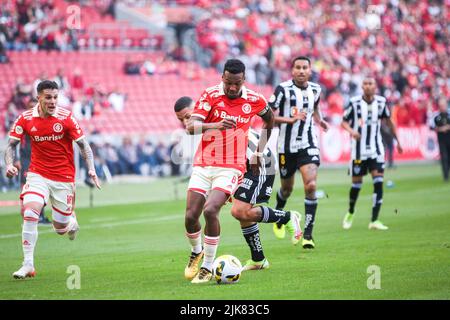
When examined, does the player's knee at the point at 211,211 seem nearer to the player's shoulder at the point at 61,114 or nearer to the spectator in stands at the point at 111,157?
the player's shoulder at the point at 61,114

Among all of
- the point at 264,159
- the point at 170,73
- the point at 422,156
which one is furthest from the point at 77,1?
the point at 264,159

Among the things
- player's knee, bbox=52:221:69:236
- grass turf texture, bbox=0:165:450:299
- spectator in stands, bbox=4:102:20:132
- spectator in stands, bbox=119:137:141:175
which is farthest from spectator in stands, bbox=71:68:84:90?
player's knee, bbox=52:221:69:236

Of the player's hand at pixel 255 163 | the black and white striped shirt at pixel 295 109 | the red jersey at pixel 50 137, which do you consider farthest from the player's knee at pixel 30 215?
the black and white striped shirt at pixel 295 109

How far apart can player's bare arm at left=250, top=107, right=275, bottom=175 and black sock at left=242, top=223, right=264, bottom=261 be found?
729 millimetres

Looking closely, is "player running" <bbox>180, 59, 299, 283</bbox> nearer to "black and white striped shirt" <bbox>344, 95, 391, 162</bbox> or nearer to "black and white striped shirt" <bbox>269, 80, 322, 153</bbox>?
"black and white striped shirt" <bbox>269, 80, 322, 153</bbox>

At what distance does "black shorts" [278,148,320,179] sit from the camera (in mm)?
14539

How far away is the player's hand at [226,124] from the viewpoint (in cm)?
1059

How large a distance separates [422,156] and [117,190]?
1732 cm

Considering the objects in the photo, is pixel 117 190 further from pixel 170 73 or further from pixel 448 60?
pixel 448 60

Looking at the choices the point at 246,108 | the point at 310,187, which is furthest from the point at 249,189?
the point at 310,187

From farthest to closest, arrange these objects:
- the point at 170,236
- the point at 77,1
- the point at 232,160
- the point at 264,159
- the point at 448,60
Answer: the point at 448,60, the point at 77,1, the point at 170,236, the point at 264,159, the point at 232,160

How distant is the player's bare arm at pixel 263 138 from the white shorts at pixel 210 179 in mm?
507

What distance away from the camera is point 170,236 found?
634 inches

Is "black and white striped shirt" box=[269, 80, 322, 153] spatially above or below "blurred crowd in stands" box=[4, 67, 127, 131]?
above
